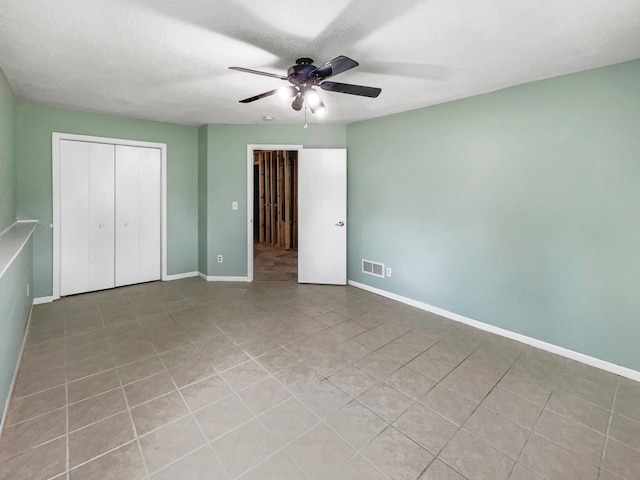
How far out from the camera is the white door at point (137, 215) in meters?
4.32

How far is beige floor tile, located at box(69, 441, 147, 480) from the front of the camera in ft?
4.72

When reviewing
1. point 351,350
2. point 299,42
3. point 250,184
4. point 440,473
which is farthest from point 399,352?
point 250,184

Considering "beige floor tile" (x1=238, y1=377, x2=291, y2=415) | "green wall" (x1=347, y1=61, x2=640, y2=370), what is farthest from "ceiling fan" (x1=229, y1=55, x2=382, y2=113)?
"beige floor tile" (x1=238, y1=377, x2=291, y2=415)

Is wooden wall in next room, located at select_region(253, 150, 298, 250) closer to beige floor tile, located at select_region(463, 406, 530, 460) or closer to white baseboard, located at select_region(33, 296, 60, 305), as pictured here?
white baseboard, located at select_region(33, 296, 60, 305)

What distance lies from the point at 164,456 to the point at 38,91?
3.76 metres

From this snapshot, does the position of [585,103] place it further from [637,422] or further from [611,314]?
[637,422]

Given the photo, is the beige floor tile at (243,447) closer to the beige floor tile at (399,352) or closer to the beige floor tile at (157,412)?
the beige floor tile at (157,412)

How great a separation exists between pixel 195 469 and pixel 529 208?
10.5 ft

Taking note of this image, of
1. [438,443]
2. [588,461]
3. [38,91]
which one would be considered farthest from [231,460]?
[38,91]

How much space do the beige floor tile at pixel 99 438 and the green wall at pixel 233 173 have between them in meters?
Answer: 3.03

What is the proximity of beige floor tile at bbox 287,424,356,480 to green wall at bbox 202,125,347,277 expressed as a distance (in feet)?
10.9

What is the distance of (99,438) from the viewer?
5.49 feet

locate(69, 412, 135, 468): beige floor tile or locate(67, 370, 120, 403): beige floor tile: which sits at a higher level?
locate(67, 370, 120, 403): beige floor tile

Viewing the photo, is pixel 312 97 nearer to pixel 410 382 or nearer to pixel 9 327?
pixel 410 382
